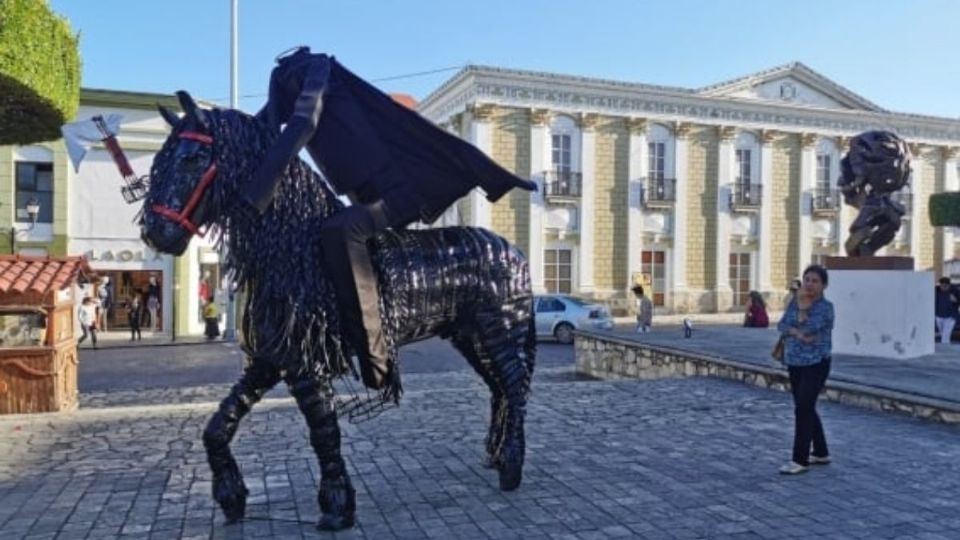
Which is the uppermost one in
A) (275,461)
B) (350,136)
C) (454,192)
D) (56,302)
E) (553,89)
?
(553,89)

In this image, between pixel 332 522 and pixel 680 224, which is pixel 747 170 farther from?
pixel 332 522

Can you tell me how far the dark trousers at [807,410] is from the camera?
5383 millimetres

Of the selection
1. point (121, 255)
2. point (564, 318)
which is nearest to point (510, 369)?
point (564, 318)

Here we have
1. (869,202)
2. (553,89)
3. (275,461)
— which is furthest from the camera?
(553,89)

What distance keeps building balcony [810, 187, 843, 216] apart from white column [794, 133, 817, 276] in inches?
6.4

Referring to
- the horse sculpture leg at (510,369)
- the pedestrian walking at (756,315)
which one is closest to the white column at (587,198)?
the pedestrian walking at (756,315)

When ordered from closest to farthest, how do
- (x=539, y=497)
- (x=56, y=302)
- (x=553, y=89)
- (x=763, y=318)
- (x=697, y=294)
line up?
(x=539, y=497)
(x=56, y=302)
(x=763, y=318)
(x=553, y=89)
(x=697, y=294)

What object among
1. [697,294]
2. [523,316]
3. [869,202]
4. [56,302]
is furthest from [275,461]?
[697,294]

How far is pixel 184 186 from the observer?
12.7 feet

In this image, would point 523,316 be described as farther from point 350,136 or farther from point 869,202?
point 869,202

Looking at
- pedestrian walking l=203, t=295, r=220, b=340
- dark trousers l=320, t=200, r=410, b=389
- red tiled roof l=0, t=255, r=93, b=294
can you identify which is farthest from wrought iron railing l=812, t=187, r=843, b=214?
dark trousers l=320, t=200, r=410, b=389

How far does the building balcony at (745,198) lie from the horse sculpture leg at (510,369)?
89.1 ft

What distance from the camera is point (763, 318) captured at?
1905 cm

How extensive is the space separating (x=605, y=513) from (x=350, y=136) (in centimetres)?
269
